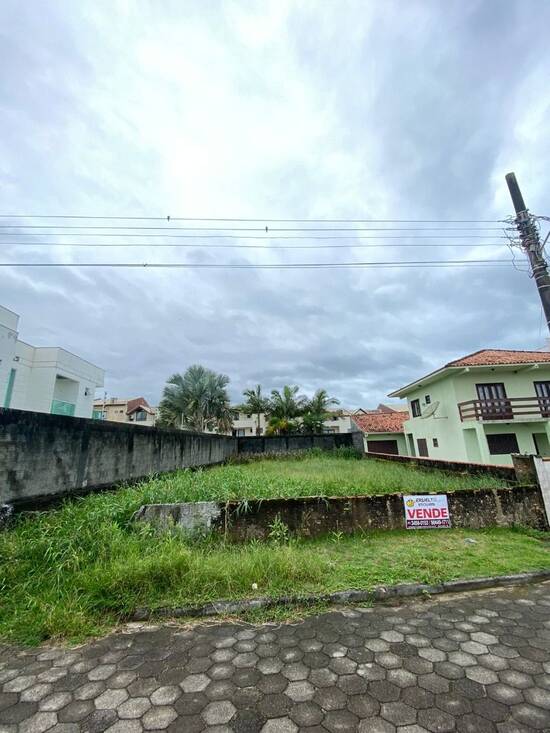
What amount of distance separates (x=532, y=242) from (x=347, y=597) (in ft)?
28.9

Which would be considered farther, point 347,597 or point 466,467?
point 466,467

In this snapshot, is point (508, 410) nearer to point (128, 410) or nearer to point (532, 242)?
point (532, 242)

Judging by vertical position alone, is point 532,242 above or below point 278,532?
above

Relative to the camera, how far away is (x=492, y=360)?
15.6m

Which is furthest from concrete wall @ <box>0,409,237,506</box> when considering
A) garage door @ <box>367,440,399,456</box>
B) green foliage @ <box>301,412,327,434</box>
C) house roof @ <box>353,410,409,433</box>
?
green foliage @ <box>301,412,327,434</box>

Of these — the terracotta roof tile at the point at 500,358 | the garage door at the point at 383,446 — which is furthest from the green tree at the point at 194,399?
the terracotta roof tile at the point at 500,358

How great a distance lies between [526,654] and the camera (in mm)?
2277

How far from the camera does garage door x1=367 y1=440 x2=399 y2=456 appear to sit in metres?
21.4

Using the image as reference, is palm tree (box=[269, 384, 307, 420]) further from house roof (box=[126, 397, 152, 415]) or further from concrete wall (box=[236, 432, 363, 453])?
house roof (box=[126, 397, 152, 415])

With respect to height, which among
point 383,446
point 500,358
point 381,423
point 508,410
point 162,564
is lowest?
point 162,564

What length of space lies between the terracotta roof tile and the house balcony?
1.71 meters

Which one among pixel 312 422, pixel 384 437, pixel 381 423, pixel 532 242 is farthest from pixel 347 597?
pixel 312 422

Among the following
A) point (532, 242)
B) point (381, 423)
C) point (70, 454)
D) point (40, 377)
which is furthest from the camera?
point (381, 423)

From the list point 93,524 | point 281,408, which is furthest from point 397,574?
point 281,408
